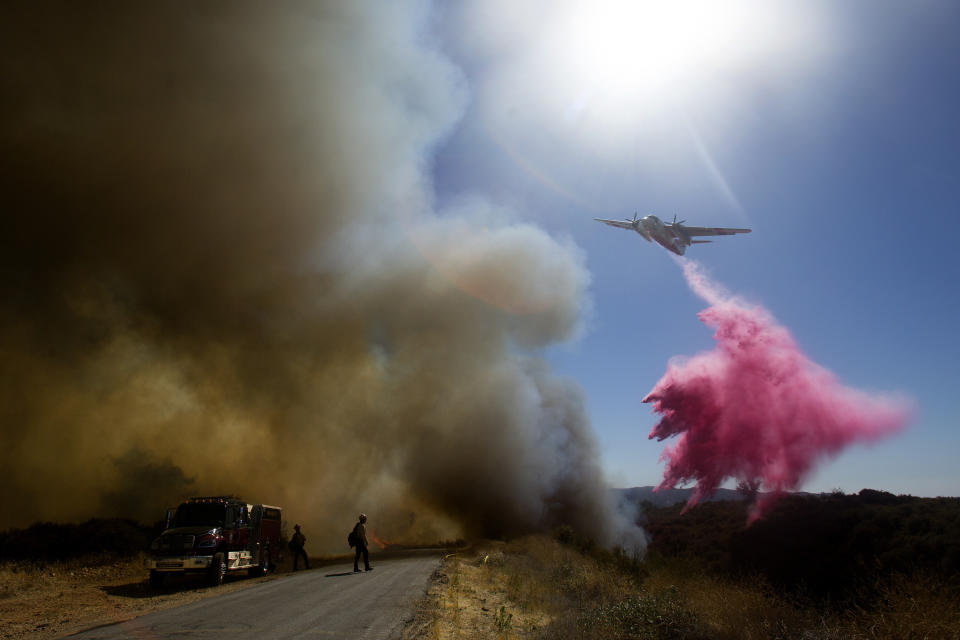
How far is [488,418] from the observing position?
39.5 meters

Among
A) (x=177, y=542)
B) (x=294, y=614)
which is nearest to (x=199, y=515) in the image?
→ (x=177, y=542)

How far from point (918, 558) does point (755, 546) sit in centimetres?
1535

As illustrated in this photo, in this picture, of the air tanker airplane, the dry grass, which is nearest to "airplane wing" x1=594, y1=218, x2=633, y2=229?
the air tanker airplane

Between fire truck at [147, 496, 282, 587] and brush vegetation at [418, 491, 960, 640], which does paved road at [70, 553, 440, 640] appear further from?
fire truck at [147, 496, 282, 587]

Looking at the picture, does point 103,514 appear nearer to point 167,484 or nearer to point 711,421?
point 167,484

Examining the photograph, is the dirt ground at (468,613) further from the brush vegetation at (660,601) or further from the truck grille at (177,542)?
the truck grille at (177,542)

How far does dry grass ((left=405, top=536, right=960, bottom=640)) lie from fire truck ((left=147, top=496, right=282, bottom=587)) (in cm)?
648

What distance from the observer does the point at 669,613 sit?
27.9 feet

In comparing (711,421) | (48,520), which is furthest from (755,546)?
(48,520)

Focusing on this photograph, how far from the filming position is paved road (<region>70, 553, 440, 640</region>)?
834 cm

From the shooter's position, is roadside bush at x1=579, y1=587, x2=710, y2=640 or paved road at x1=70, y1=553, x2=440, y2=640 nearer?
roadside bush at x1=579, y1=587, x2=710, y2=640

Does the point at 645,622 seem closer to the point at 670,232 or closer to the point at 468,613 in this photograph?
the point at 468,613

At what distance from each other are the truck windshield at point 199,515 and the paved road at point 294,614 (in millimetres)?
2802

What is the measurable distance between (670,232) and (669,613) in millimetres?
33668
